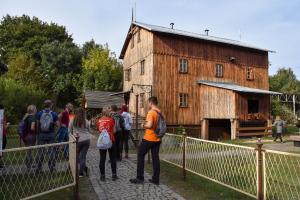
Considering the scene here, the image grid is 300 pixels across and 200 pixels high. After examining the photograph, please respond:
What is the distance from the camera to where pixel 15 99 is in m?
28.4

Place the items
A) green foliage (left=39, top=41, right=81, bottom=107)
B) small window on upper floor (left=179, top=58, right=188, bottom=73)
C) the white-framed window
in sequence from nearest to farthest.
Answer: small window on upper floor (left=179, top=58, right=188, bottom=73), the white-framed window, green foliage (left=39, top=41, right=81, bottom=107)

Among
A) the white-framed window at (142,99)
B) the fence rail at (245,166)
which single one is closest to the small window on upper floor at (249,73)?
the white-framed window at (142,99)

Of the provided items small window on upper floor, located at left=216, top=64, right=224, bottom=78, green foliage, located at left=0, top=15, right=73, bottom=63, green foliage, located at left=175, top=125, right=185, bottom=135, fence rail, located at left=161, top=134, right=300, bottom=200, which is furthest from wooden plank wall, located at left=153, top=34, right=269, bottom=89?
green foliage, located at left=0, top=15, right=73, bottom=63

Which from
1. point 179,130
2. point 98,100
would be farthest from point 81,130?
point 98,100

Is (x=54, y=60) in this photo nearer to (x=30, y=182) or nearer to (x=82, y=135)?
(x=82, y=135)

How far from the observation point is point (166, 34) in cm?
2505

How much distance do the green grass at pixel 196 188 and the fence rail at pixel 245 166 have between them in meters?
0.30

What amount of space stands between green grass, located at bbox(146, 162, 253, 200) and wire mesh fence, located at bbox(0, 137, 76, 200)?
2.48 m

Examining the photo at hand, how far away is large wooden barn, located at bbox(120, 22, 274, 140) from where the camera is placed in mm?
24359

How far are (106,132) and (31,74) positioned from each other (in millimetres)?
37115

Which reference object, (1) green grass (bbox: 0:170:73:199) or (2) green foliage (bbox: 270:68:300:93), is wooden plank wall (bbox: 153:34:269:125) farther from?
(2) green foliage (bbox: 270:68:300:93)

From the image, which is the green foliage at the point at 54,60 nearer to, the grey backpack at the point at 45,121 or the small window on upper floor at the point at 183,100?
the small window on upper floor at the point at 183,100

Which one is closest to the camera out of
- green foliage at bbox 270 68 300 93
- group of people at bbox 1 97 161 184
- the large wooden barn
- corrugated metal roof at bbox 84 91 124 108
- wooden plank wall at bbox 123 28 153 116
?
group of people at bbox 1 97 161 184

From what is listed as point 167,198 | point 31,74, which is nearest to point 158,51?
point 167,198
